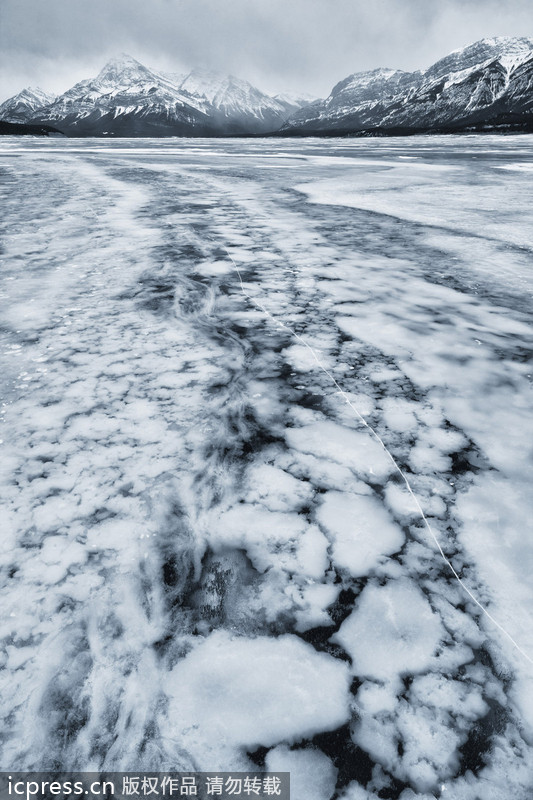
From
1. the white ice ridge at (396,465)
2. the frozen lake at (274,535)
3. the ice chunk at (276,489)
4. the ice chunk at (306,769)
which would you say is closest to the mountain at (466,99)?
the white ice ridge at (396,465)

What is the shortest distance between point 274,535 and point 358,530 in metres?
0.14

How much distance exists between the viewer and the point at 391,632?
23.2 inches

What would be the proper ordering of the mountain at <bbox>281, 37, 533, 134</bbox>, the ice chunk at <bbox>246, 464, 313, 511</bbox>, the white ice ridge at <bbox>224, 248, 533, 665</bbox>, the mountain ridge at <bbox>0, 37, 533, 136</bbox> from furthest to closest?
the mountain at <bbox>281, 37, 533, 134</bbox>, the mountain ridge at <bbox>0, 37, 533, 136</bbox>, the ice chunk at <bbox>246, 464, 313, 511</bbox>, the white ice ridge at <bbox>224, 248, 533, 665</bbox>

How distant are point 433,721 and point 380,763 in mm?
79

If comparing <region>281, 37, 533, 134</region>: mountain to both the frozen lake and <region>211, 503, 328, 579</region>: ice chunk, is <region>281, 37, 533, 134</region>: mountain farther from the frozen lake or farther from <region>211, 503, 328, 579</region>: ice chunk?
<region>211, 503, 328, 579</region>: ice chunk

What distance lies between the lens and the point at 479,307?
57.4 inches

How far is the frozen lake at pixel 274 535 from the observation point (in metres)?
0.49

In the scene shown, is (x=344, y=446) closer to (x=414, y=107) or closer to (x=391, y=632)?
(x=391, y=632)

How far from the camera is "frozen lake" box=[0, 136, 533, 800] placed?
494 mm

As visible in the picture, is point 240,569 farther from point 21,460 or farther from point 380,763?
point 21,460

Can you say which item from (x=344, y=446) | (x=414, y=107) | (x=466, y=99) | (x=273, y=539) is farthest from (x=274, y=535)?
(x=414, y=107)

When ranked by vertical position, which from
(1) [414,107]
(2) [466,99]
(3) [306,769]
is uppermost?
(2) [466,99]

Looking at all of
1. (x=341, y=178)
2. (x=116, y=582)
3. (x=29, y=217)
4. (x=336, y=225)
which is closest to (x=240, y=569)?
(x=116, y=582)

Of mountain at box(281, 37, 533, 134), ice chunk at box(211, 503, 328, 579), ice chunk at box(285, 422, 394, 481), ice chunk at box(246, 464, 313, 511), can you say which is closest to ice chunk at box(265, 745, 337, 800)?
ice chunk at box(211, 503, 328, 579)
